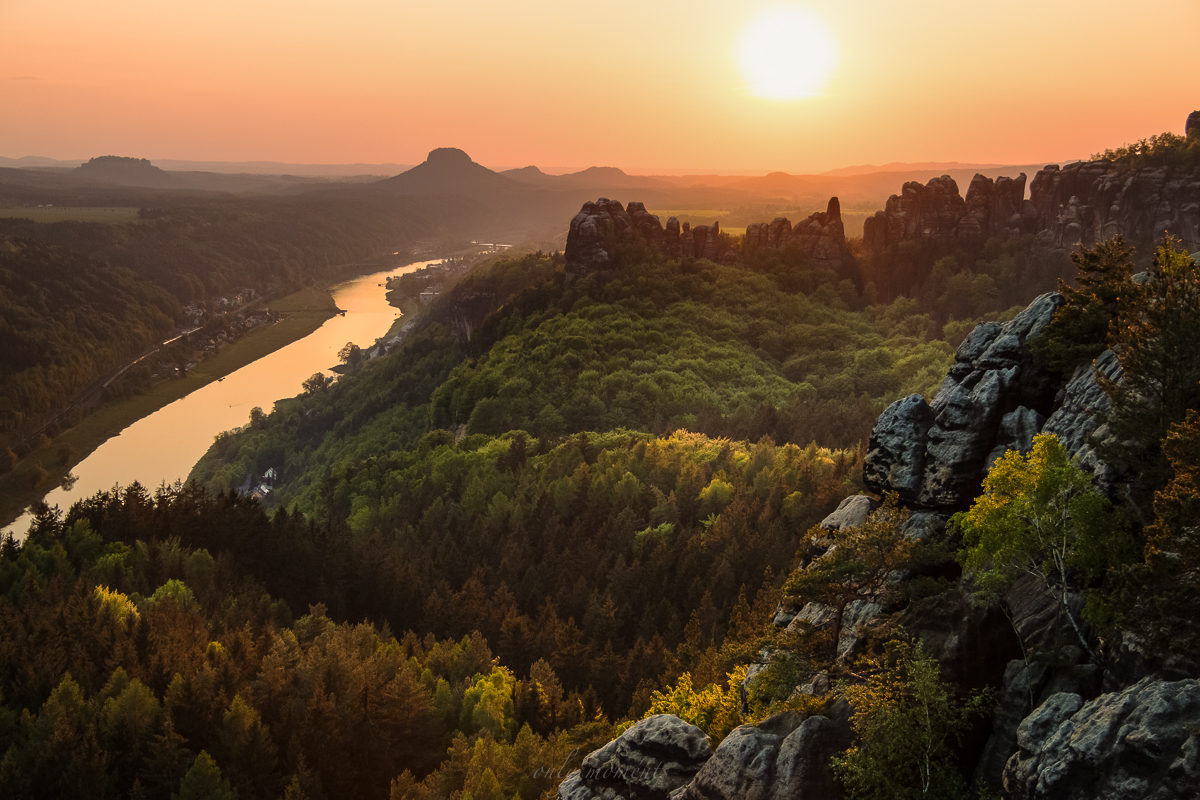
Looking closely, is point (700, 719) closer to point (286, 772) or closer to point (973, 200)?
point (286, 772)

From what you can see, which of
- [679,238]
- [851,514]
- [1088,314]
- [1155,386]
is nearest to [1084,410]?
[1088,314]

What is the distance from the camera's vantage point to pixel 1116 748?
56.1 feet

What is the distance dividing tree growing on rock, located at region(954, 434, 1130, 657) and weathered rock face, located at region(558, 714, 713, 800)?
416 inches

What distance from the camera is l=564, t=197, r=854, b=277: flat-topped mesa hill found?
14888 centimetres

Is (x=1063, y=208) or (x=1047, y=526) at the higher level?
(x=1063, y=208)

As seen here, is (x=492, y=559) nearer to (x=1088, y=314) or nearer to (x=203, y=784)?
(x=203, y=784)

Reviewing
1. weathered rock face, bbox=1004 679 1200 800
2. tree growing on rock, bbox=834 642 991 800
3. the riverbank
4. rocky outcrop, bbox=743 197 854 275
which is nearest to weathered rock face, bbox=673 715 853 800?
tree growing on rock, bbox=834 642 991 800

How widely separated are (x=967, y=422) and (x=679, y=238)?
131 metres

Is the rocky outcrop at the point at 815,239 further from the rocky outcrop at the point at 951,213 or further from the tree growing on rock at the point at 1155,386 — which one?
the tree growing on rock at the point at 1155,386

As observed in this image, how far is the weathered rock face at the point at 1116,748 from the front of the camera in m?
16.2

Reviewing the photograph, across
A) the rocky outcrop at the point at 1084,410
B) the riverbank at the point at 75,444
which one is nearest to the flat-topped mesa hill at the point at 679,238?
the riverbank at the point at 75,444

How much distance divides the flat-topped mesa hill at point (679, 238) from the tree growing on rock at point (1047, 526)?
128 m

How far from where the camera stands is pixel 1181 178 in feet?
379

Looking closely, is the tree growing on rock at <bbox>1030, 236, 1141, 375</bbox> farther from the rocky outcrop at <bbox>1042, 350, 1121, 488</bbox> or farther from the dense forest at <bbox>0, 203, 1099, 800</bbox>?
the dense forest at <bbox>0, 203, 1099, 800</bbox>
